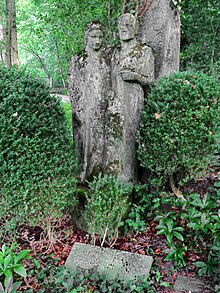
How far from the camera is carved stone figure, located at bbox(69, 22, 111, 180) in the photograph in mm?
4094

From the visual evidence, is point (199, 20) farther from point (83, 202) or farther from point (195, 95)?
point (83, 202)

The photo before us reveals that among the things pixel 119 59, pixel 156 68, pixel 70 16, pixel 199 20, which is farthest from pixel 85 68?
pixel 199 20

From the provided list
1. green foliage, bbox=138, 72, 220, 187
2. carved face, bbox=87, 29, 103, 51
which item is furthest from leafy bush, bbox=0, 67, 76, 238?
green foliage, bbox=138, 72, 220, 187

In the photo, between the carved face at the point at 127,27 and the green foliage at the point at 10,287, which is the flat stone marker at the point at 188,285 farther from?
the carved face at the point at 127,27

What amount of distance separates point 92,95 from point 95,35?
71 cm

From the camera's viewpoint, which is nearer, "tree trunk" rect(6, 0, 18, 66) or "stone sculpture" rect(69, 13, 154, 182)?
"stone sculpture" rect(69, 13, 154, 182)

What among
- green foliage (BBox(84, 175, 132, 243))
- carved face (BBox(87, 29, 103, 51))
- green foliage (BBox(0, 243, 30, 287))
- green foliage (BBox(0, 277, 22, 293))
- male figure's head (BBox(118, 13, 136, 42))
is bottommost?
green foliage (BBox(0, 277, 22, 293))

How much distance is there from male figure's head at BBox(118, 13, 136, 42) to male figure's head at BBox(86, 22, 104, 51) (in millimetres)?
252

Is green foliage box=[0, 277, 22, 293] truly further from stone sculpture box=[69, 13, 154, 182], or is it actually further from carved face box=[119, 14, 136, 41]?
carved face box=[119, 14, 136, 41]

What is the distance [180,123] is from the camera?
3799mm

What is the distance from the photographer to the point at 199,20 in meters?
9.69

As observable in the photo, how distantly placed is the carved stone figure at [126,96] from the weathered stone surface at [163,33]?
272mm

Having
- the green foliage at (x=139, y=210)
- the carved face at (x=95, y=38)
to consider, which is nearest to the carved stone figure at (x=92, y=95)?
the carved face at (x=95, y=38)

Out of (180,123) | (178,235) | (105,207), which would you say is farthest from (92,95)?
(178,235)
